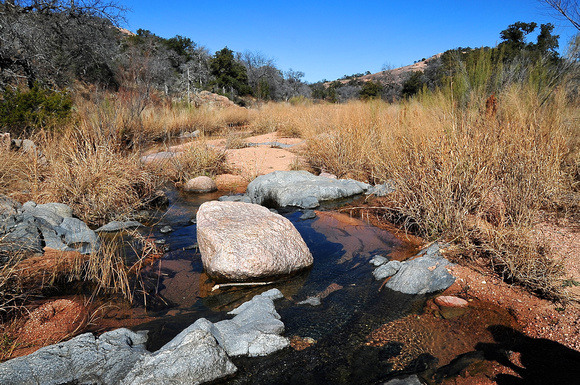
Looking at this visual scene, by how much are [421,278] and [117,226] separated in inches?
157

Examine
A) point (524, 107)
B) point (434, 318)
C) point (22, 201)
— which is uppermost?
point (524, 107)

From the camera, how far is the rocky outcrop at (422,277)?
3432mm

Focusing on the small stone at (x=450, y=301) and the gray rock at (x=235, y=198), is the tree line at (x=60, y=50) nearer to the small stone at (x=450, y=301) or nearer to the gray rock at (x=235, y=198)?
the gray rock at (x=235, y=198)

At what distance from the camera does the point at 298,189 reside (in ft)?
22.2

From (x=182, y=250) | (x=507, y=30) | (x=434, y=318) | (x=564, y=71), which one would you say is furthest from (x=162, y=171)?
(x=507, y=30)

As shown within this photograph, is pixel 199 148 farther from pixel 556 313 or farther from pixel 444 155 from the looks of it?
pixel 556 313

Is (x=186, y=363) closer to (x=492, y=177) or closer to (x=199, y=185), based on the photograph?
(x=492, y=177)

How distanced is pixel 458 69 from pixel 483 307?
17.6 ft

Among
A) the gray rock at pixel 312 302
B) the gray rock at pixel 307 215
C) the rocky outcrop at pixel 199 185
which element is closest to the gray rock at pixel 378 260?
the gray rock at pixel 312 302

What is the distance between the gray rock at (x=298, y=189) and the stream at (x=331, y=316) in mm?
1748

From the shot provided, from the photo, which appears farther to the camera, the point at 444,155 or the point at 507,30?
the point at 507,30

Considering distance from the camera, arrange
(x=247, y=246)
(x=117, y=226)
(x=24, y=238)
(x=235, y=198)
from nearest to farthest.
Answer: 1. (x=247, y=246)
2. (x=24, y=238)
3. (x=117, y=226)
4. (x=235, y=198)

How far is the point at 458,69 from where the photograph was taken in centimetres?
707

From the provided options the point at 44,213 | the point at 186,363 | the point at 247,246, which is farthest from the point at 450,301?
the point at 44,213
